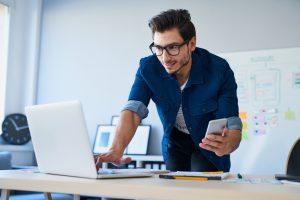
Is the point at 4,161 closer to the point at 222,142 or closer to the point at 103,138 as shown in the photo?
the point at 103,138

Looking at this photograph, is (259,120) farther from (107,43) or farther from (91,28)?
(91,28)

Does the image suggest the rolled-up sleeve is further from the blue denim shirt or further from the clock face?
the clock face

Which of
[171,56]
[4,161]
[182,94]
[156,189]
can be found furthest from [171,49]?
[4,161]

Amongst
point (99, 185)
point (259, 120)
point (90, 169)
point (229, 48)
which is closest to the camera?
point (99, 185)

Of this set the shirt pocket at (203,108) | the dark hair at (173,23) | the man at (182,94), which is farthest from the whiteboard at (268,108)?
the dark hair at (173,23)

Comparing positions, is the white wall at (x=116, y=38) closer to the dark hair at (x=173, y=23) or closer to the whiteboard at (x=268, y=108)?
the whiteboard at (x=268, y=108)

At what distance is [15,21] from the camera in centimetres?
399

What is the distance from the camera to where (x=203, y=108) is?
4.99 feet

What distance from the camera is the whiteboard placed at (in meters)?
3.07

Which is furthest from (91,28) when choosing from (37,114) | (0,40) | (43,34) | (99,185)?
(99,185)

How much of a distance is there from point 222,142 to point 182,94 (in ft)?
1.34

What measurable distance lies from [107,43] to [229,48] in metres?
1.29

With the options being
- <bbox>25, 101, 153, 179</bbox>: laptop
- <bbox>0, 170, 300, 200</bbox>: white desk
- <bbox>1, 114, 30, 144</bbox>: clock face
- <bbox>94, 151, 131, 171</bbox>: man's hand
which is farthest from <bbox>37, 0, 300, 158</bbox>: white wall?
<bbox>0, 170, 300, 200</bbox>: white desk

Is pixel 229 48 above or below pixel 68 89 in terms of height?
above
